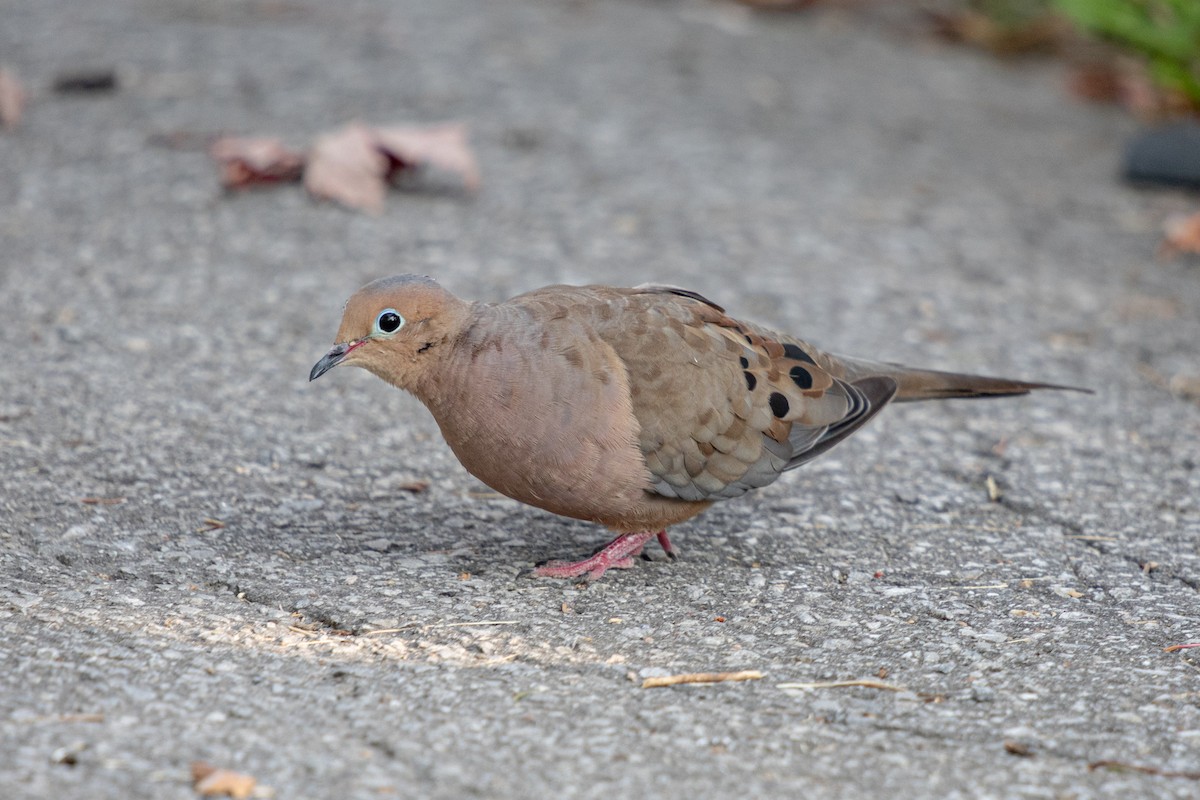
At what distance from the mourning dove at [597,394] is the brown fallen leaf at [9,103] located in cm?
389

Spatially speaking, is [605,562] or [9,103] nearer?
[605,562]

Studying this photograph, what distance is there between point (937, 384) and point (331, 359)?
1.74 m

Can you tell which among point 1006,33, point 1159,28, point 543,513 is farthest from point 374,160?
point 1006,33

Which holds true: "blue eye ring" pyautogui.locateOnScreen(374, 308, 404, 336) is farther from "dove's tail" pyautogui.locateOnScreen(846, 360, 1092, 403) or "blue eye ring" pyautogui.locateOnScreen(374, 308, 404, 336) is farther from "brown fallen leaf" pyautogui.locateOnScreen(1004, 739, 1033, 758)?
"brown fallen leaf" pyautogui.locateOnScreen(1004, 739, 1033, 758)

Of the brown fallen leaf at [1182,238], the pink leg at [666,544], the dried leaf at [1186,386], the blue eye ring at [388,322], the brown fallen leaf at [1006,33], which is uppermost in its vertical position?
the brown fallen leaf at [1006,33]

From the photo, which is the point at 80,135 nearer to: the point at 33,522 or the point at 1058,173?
the point at 33,522

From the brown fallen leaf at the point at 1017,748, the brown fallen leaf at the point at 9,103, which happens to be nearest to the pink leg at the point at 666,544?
the brown fallen leaf at the point at 1017,748

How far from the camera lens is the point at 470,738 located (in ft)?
8.07

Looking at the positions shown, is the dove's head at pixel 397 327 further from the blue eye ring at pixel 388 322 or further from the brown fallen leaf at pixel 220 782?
the brown fallen leaf at pixel 220 782

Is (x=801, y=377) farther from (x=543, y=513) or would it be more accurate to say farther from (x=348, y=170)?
(x=348, y=170)

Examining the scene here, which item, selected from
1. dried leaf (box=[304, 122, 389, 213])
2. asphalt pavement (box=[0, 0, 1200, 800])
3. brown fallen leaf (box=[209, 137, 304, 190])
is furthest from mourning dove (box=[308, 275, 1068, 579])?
brown fallen leaf (box=[209, 137, 304, 190])

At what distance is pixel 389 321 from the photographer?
313 centimetres

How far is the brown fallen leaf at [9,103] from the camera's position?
Result: 616 centimetres

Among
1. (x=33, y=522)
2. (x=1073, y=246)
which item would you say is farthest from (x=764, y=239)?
(x=33, y=522)
